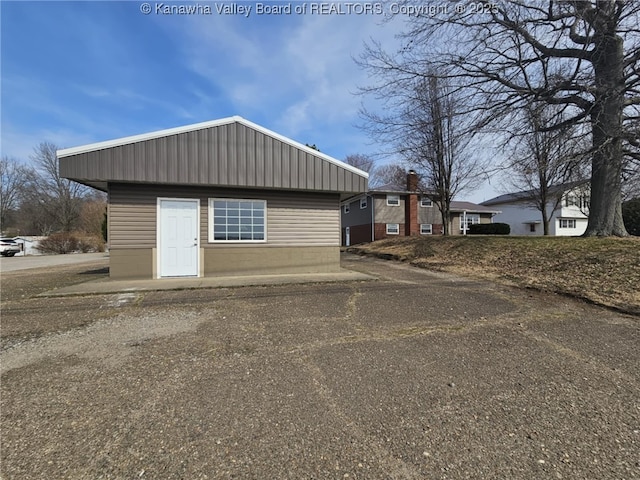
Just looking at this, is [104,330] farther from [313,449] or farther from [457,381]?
[457,381]

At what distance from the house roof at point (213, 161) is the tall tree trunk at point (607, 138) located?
7.67 metres

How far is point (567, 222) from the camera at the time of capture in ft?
125

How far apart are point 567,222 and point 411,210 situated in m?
22.8

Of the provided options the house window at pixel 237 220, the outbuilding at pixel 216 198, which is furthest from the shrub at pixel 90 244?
the house window at pixel 237 220

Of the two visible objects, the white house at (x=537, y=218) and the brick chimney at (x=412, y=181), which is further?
the white house at (x=537, y=218)

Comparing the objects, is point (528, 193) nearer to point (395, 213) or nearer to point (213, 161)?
point (395, 213)

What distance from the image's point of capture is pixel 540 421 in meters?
2.51

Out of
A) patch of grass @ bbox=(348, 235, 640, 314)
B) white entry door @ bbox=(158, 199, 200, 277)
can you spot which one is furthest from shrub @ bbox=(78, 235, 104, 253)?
patch of grass @ bbox=(348, 235, 640, 314)

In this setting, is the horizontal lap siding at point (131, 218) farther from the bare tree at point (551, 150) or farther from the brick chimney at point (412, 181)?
the brick chimney at point (412, 181)

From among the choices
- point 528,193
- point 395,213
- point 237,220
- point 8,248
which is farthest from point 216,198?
point 8,248

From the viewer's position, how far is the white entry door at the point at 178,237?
9234 mm

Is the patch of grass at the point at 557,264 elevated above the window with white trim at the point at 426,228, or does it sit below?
below

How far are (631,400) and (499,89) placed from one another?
1156cm

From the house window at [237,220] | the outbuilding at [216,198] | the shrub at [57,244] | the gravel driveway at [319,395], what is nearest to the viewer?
the gravel driveway at [319,395]
